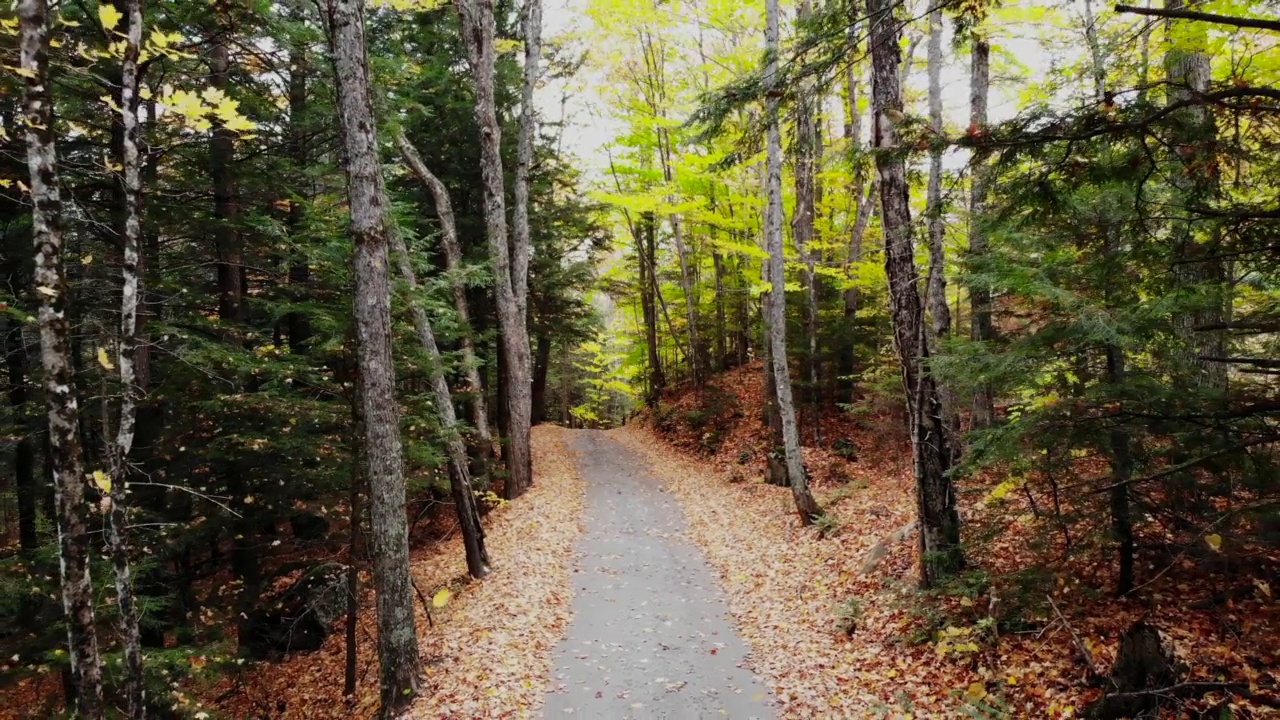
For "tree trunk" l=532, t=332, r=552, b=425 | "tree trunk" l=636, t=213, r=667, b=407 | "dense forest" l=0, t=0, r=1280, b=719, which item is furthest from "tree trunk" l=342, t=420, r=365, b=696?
"tree trunk" l=532, t=332, r=552, b=425

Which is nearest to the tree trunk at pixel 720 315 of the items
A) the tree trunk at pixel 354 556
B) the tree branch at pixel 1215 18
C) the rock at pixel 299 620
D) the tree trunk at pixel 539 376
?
the tree trunk at pixel 539 376

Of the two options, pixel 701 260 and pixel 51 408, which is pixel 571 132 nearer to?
pixel 701 260

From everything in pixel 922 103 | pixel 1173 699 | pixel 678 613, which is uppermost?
pixel 922 103

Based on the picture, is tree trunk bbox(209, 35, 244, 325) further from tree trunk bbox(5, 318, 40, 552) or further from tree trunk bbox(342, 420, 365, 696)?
tree trunk bbox(342, 420, 365, 696)

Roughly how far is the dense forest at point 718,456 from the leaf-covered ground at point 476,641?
87 mm

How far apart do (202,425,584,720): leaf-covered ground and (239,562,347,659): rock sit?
38 centimetres

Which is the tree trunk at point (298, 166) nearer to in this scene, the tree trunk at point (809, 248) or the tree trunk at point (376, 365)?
the tree trunk at point (376, 365)

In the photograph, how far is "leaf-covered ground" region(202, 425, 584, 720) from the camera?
23.7 feet

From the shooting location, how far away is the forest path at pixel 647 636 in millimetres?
6746

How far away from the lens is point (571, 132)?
22.6 meters

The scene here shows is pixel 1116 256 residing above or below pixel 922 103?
below

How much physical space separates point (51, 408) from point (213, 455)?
453 cm

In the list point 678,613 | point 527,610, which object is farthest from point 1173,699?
point 527,610

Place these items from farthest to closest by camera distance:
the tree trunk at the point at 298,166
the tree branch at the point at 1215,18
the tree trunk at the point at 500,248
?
the tree trunk at the point at 500,248 < the tree trunk at the point at 298,166 < the tree branch at the point at 1215,18
